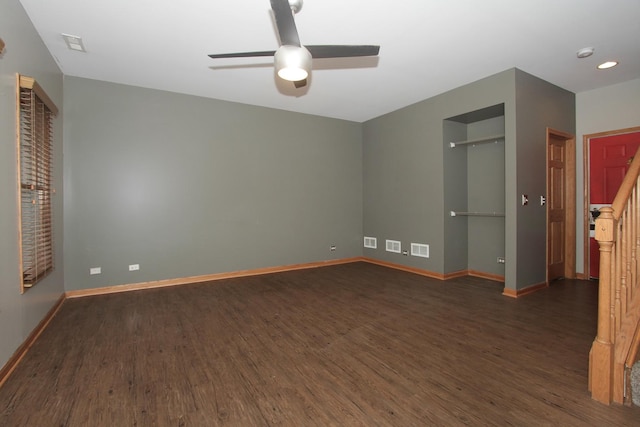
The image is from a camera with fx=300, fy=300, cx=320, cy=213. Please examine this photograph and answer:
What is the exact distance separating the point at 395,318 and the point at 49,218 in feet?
12.7

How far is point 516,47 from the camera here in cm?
321

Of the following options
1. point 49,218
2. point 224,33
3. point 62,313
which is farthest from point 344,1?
point 62,313

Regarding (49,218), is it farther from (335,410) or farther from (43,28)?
(335,410)

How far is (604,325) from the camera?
181 centimetres

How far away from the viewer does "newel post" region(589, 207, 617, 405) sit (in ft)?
5.81

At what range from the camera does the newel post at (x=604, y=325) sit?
1.77 meters

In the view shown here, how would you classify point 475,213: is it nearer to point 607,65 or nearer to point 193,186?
point 607,65

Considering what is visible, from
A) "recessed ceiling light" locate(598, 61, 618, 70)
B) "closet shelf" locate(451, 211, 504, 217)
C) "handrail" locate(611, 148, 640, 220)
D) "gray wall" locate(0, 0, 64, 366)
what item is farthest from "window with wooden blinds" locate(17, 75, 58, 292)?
"recessed ceiling light" locate(598, 61, 618, 70)

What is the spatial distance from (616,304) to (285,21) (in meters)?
2.71

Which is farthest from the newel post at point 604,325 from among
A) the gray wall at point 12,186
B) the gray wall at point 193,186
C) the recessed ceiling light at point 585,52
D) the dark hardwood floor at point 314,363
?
the gray wall at point 193,186

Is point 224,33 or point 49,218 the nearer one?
point 224,33

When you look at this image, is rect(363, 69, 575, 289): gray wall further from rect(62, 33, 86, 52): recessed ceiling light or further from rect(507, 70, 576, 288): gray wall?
rect(62, 33, 86, 52): recessed ceiling light

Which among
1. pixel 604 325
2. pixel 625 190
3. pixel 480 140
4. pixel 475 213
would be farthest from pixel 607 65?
pixel 604 325

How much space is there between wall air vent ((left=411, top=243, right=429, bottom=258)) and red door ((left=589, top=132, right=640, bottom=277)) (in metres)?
2.34
